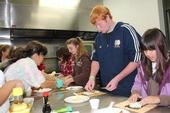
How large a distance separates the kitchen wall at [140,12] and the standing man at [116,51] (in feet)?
6.02

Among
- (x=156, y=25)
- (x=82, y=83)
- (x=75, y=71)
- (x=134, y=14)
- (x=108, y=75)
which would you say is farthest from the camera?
(x=134, y=14)

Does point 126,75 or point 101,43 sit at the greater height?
point 101,43

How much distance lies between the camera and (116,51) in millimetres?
2072

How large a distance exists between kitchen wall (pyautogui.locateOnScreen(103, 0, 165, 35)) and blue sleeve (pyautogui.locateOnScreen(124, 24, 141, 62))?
6.00ft

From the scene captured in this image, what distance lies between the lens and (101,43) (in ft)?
7.22

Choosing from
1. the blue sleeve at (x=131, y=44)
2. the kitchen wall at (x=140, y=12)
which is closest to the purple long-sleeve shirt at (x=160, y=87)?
the blue sleeve at (x=131, y=44)

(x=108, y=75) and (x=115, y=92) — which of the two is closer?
(x=115, y=92)

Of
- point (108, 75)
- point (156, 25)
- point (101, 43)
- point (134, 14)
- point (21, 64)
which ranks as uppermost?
point (134, 14)

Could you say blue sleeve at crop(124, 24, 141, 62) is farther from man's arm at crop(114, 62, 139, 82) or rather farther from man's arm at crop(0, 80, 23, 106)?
man's arm at crop(0, 80, 23, 106)

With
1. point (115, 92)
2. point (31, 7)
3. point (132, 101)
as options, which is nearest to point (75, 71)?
point (115, 92)

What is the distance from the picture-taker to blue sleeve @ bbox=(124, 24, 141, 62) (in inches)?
78.3

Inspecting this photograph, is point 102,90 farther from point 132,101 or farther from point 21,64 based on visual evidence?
point 21,64

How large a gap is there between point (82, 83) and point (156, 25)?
184 cm

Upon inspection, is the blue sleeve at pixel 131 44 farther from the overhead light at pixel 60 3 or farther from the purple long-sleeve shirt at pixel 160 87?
the overhead light at pixel 60 3
